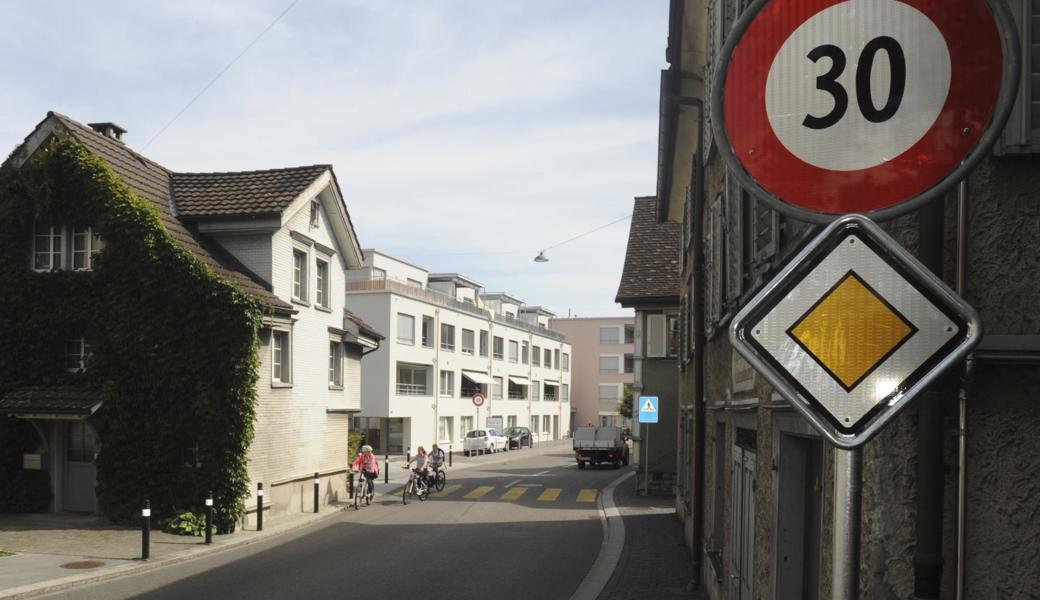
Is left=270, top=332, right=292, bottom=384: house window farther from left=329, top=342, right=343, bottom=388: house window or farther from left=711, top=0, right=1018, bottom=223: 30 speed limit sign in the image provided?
left=711, top=0, right=1018, bottom=223: 30 speed limit sign

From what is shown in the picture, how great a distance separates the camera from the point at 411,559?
1670 cm

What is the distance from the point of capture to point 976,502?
3.37 meters

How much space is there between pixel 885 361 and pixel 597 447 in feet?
134

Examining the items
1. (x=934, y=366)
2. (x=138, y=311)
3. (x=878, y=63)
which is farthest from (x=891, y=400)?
(x=138, y=311)

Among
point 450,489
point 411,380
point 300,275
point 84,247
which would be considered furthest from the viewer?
point 411,380

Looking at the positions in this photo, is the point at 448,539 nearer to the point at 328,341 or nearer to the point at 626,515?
the point at 626,515

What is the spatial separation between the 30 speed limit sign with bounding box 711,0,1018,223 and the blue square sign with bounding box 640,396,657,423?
24.5 meters

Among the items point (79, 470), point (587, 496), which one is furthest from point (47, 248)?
point (587, 496)

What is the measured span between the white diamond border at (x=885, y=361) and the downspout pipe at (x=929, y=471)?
38.0 inches

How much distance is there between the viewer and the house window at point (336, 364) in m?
25.9

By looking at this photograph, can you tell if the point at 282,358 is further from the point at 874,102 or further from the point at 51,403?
the point at 874,102

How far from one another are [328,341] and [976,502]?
74.5 ft

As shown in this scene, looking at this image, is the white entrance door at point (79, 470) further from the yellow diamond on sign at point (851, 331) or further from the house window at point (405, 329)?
the house window at point (405, 329)

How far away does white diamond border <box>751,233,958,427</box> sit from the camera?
1.99 m
